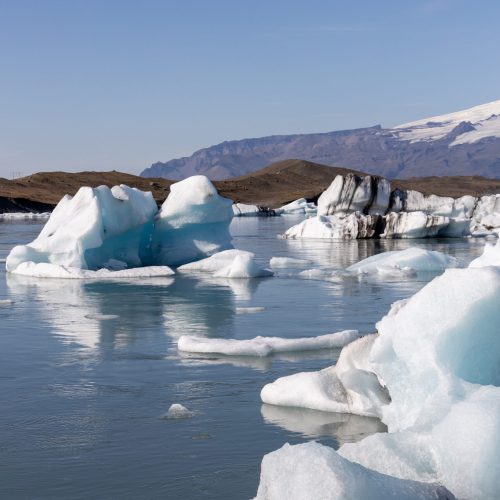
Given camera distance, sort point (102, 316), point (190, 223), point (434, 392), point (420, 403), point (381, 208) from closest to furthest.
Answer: point (434, 392) < point (420, 403) < point (102, 316) < point (190, 223) < point (381, 208)

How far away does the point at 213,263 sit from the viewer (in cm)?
1952

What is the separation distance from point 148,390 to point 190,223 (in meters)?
12.5

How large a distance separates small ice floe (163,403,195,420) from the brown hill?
6559 cm

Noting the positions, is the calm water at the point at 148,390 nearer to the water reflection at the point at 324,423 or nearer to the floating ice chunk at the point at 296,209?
the water reflection at the point at 324,423

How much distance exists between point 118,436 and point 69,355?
314 centimetres

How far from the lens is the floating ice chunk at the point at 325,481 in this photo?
4.31 metres

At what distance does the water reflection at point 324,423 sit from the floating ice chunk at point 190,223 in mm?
13122

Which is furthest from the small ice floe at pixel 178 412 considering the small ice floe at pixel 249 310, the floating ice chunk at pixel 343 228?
the floating ice chunk at pixel 343 228

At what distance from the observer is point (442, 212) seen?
124 feet

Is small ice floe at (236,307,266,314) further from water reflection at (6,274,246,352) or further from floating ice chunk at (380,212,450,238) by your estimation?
floating ice chunk at (380,212,450,238)

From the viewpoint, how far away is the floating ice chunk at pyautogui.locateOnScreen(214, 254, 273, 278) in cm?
1803

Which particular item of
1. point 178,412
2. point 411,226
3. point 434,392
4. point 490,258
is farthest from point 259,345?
point 411,226

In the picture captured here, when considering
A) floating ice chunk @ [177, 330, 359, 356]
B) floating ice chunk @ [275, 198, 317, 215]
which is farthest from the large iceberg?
floating ice chunk @ [275, 198, 317, 215]

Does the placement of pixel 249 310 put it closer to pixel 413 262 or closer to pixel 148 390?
pixel 148 390
